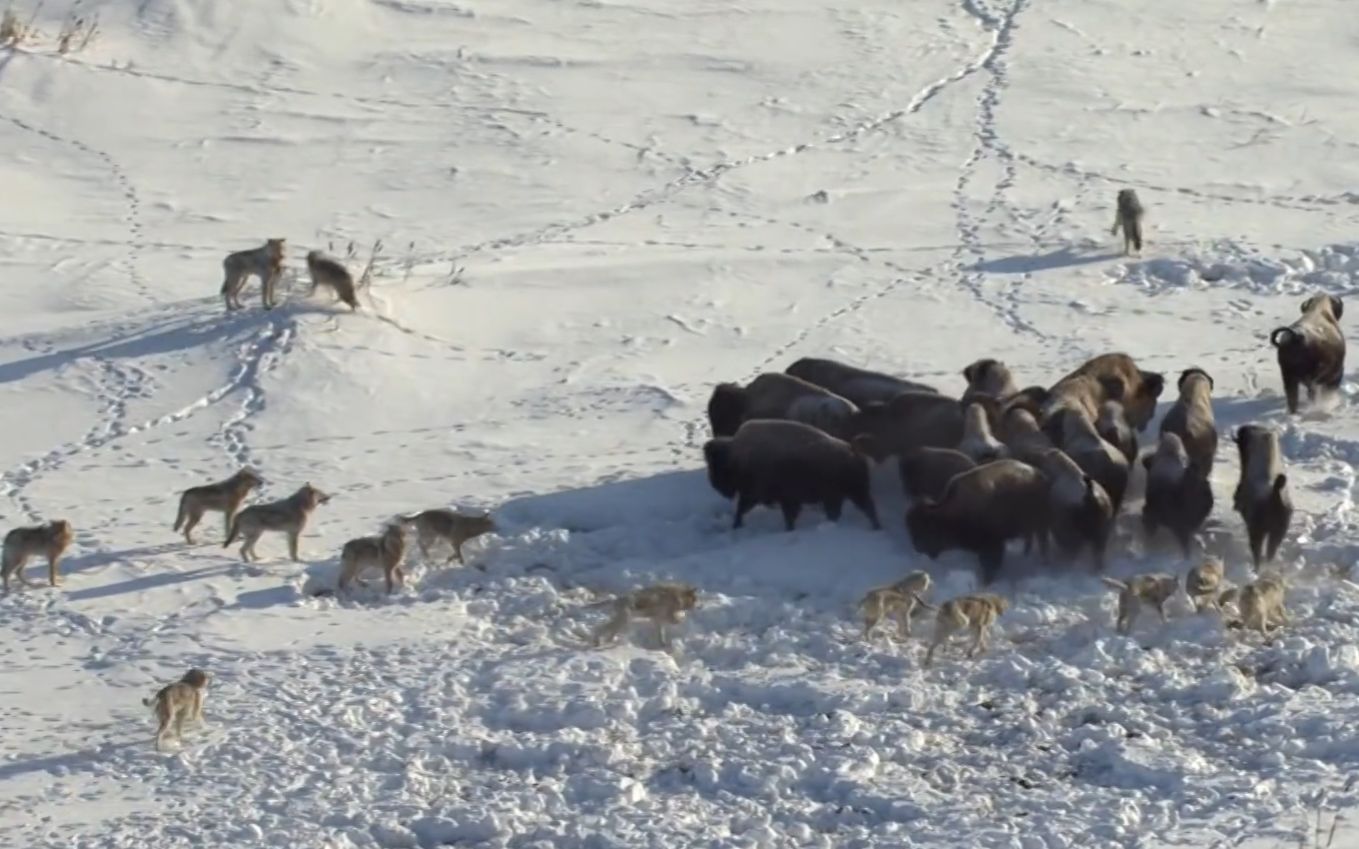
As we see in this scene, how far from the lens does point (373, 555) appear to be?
15.7 meters

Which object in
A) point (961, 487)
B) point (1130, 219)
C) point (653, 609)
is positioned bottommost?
point (653, 609)

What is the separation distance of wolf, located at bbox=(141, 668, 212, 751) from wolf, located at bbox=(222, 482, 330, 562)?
87.8 inches

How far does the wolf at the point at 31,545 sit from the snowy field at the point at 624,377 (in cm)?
18

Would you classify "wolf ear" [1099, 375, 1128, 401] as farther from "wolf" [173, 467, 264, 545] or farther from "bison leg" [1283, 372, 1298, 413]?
"wolf" [173, 467, 264, 545]

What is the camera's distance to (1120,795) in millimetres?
13062

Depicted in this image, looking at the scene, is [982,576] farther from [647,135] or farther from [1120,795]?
[647,135]

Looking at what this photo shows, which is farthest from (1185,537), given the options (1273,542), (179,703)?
(179,703)

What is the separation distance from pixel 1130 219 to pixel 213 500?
963 centimetres

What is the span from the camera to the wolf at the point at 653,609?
14.9 m

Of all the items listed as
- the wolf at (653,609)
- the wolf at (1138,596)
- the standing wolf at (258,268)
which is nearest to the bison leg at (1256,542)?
the wolf at (1138,596)

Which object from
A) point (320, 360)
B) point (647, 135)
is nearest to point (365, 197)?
point (647, 135)

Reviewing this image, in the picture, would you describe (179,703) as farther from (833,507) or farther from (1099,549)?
(1099,549)

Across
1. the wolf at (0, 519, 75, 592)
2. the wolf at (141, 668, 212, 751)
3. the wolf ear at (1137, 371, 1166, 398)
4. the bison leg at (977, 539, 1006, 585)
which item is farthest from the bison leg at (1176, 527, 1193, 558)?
the wolf at (0, 519, 75, 592)

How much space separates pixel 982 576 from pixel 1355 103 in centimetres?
1402
